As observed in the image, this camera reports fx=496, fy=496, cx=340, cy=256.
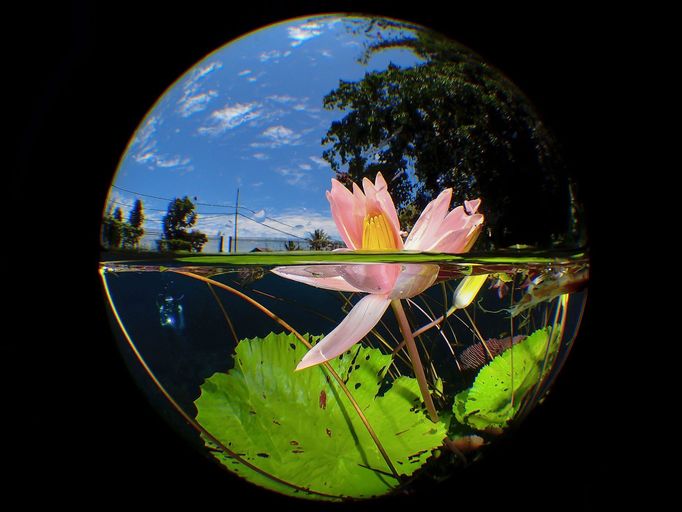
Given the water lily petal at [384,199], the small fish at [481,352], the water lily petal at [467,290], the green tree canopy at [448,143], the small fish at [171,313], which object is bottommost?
the small fish at [481,352]

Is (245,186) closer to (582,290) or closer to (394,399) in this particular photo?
(394,399)

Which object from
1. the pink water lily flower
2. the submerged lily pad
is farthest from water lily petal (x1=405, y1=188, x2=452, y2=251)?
the submerged lily pad

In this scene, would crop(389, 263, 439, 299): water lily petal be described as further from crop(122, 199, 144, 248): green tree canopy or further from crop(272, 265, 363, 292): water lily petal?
crop(122, 199, 144, 248): green tree canopy

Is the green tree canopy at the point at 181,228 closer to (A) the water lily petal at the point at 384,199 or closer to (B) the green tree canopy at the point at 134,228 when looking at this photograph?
(B) the green tree canopy at the point at 134,228

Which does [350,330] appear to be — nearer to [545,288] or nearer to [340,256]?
[340,256]

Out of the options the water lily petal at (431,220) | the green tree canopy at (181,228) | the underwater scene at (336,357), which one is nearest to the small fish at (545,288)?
the underwater scene at (336,357)

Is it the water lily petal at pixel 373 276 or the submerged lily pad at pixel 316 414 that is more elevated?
the water lily petal at pixel 373 276
